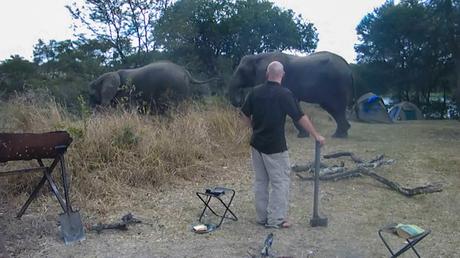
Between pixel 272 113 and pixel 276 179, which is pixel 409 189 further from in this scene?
pixel 272 113

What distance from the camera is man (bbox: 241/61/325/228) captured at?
5191mm

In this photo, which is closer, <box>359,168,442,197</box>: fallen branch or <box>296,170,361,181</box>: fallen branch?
<box>359,168,442,197</box>: fallen branch

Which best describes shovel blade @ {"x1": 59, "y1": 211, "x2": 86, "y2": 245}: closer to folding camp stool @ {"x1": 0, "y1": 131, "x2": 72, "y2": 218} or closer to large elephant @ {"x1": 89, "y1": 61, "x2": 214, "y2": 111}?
folding camp stool @ {"x1": 0, "y1": 131, "x2": 72, "y2": 218}

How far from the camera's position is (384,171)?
26.1 ft

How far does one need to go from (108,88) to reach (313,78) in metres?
5.62

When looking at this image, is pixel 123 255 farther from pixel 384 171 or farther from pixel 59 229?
pixel 384 171

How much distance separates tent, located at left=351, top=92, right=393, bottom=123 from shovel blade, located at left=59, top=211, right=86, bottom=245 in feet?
52.0

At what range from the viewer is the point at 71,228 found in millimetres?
5039

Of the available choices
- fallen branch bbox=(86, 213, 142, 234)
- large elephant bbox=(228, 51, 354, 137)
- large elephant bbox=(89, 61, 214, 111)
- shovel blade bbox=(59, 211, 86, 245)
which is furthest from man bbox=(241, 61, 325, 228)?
large elephant bbox=(89, 61, 214, 111)

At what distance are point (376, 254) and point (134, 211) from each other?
9.59 ft

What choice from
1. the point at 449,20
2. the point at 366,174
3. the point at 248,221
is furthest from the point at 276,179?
the point at 449,20

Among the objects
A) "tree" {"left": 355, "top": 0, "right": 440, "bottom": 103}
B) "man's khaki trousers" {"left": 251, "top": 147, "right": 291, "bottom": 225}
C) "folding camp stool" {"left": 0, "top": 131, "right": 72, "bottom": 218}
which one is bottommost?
"man's khaki trousers" {"left": 251, "top": 147, "right": 291, "bottom": 225}

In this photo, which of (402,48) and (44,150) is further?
(402,48)

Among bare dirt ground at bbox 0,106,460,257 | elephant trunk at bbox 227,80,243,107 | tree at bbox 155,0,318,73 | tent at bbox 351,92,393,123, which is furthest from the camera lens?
tree at bbox 155,0,318,73
